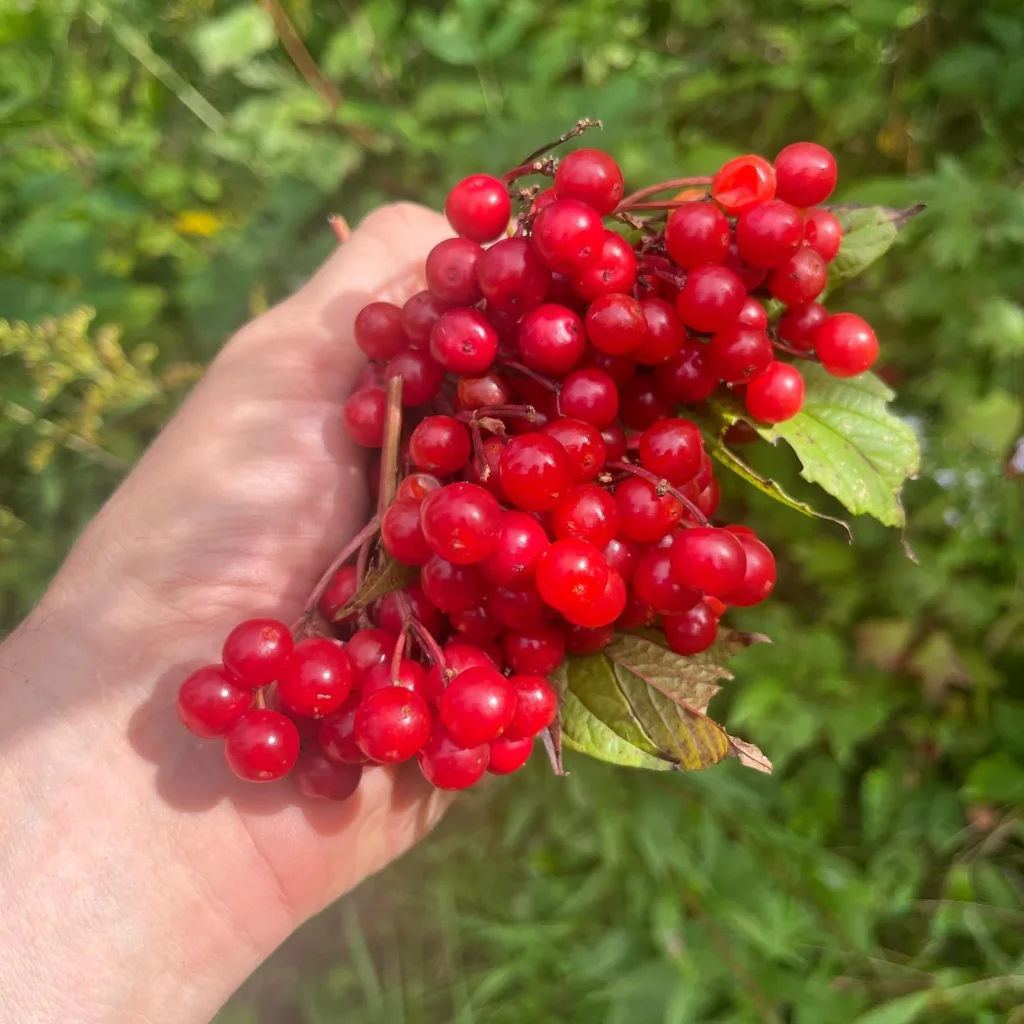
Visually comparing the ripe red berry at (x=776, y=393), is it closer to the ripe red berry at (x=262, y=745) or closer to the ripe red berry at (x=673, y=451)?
the ripe red berry at (x=673, y=451)

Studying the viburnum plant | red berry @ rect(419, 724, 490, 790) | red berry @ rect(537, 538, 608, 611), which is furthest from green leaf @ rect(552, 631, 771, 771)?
red berry @ rect(537, 538, 608, 611)

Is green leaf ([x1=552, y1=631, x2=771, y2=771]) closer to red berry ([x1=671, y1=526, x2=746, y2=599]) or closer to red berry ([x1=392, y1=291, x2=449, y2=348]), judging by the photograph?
red berry ([x1=671, y1=526, x2=746, y2=599])

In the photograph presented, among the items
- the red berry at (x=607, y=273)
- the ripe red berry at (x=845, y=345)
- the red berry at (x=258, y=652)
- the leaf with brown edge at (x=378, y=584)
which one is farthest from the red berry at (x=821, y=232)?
the red berry at (x=258, y=652)

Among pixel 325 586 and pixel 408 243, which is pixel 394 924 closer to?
pixel 325 586

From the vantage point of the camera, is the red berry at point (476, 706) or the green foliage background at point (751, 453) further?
the green foliage background at point (751, 453)

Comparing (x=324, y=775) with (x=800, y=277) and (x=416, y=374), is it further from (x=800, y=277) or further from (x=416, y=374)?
(x=800, y=277)

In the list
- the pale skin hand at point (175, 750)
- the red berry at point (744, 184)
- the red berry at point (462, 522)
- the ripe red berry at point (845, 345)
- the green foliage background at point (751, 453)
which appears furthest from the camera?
the green foliage background at point (751, 453)
